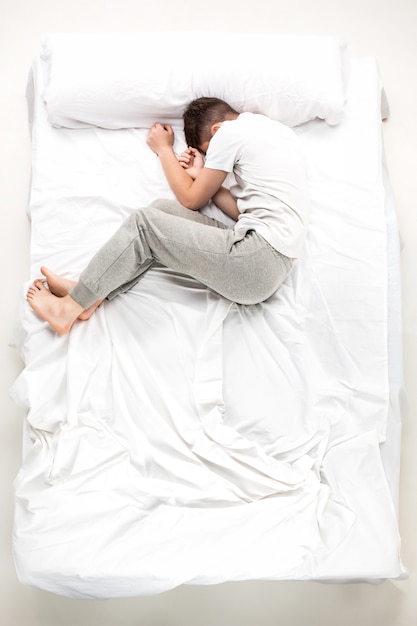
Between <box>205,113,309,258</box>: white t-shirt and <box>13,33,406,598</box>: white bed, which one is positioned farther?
<box>205,113,309,258</box>: white t-shirt

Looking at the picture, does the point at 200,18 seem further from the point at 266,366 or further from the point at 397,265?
the point at 266,366

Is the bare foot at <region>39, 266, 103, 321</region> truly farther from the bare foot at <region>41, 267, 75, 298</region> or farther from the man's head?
the man's head

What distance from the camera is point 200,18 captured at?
2320 millimetres

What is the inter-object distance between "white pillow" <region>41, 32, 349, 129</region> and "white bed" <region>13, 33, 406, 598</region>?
11mm

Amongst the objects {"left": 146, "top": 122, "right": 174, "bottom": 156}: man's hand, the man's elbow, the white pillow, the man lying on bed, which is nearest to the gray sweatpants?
the man lying on bed

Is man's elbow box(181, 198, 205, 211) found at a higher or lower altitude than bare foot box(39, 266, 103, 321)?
higher

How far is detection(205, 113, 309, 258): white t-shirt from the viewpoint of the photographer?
1.76m

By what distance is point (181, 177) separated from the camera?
189 centimetres

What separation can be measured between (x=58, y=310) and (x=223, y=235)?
463 millimetres

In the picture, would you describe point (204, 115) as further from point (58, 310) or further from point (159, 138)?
point (58, 310)

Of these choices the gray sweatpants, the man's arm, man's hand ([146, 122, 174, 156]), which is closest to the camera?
the gray sweatpants

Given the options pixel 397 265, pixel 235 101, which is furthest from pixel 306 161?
pixel 397 265

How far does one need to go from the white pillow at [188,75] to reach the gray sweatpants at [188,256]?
1.27 feet

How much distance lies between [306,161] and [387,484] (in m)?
0.88
